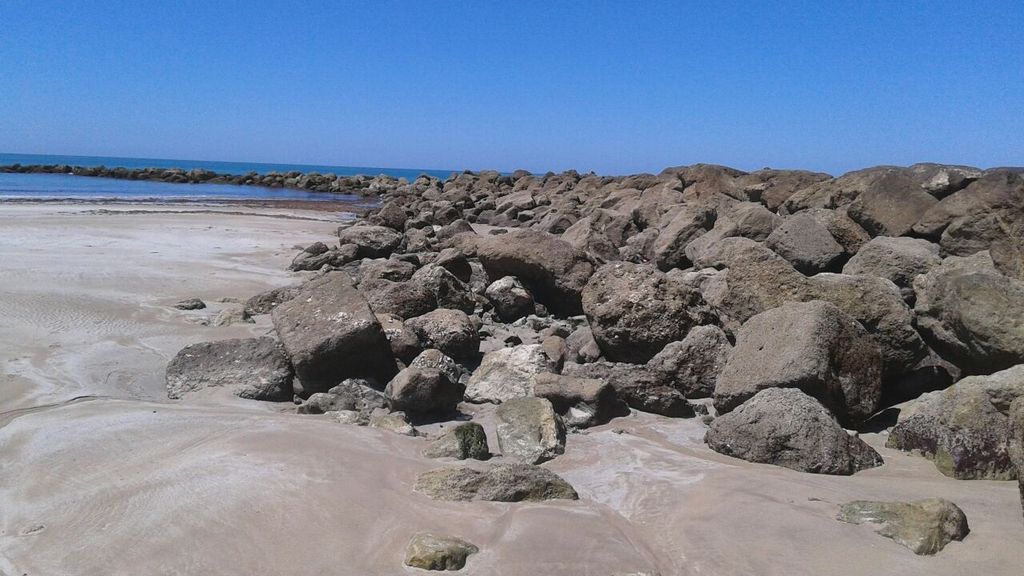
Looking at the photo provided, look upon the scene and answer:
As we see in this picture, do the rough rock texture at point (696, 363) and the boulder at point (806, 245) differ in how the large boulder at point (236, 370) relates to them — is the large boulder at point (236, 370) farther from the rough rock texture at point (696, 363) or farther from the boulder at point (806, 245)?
the boulder at point (806, 245)

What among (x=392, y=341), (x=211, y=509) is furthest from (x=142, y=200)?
(x=211, y=509)

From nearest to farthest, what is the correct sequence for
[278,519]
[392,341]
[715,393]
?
[278,519], [715,393], [392,341]

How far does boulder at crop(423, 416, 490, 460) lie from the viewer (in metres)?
4.43

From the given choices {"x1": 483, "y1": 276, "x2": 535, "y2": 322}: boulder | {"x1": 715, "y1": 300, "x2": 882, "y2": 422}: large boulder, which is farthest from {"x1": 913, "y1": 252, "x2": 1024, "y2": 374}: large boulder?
{"x1": 483, "y1": 276, "x2": 535, "y2": 322}: boulder

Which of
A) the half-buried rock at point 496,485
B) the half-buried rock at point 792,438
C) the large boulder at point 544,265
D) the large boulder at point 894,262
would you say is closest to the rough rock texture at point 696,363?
the half-buried rock at point 792,438

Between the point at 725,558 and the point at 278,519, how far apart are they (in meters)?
2.04

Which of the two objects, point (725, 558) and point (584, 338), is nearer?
point (725, 558)

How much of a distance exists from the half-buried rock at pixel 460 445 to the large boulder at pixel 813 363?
1.71 meters

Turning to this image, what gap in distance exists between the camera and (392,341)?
6371 mm

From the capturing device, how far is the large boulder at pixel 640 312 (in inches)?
250

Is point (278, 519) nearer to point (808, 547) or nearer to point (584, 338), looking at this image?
point (808, 547)

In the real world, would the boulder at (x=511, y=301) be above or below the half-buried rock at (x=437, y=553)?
above

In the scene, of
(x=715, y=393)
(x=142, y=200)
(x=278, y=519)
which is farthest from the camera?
(x=142, y=200)

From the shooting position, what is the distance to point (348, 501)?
3709 mm
